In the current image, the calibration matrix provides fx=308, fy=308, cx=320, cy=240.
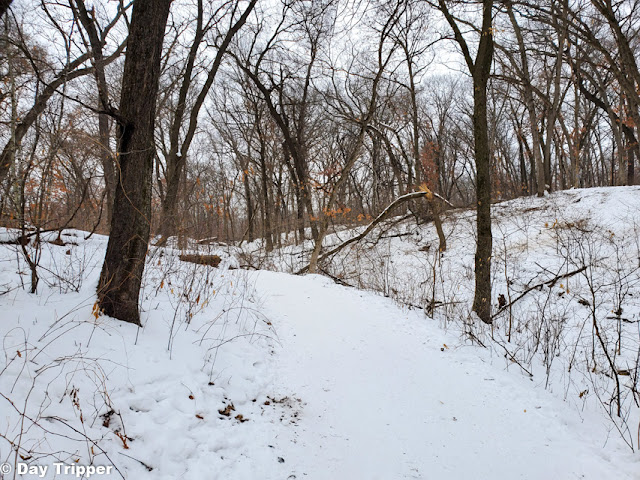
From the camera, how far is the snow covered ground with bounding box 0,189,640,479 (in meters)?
1.70

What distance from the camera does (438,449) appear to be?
2154 mm

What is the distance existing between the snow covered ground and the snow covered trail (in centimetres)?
1

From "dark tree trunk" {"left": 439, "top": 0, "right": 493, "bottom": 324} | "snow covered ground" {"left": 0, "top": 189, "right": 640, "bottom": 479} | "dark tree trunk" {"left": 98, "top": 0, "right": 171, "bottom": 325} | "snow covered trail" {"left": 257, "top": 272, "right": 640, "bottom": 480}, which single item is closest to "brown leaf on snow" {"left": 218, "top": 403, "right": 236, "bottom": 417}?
"snow covered ground" {"left": 0, "top": 189, "right": 640, "bottom": 479}

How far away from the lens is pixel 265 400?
255 centimetres

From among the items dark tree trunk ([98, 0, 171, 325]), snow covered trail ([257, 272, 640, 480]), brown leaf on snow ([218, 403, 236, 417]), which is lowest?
snow covered trail ([257, 272, 640, 480])

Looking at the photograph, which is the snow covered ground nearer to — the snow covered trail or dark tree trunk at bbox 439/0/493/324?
the snow covered trail

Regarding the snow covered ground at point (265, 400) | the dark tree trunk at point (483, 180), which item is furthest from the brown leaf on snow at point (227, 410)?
the dark tree trunk at point (483, 180)

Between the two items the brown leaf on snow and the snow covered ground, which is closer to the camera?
the snow covered ground

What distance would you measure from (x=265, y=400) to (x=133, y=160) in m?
2.36

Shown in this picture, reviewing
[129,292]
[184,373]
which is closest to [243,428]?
[184,373]

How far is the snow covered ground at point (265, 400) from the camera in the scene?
170cm

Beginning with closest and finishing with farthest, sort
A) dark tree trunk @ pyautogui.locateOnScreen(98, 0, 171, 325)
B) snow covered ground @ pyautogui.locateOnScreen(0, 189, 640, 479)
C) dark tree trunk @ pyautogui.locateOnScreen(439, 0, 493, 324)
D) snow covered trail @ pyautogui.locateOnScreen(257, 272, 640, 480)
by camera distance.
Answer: snow covered ground @ pyautogui.locateOnScreen(0, 189, 640, 479) < snow covered trail @ pyautogui.locateOnScreen(257, 272, 640, 480) < dark tree trunk @ pyautogui.locateOnScreen(98, 0, 171, 325) < dark tree trunk @ pyautogui.locateOnScreen(439, 0, 493, 324)

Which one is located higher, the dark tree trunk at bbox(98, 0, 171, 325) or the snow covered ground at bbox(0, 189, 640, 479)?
the dark tree trunk at bbox(98, 0, 171, 325)

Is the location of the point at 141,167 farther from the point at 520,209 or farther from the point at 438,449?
A: the point at 520,209
